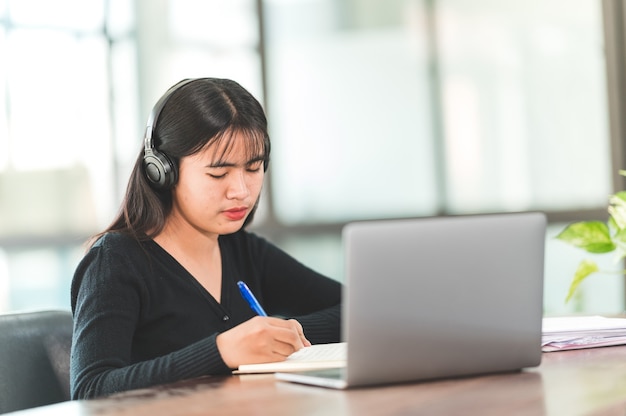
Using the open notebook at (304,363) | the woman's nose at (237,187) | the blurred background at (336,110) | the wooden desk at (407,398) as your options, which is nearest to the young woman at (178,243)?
the woman's nose at (237,187)

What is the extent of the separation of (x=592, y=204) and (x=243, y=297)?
2.63 m

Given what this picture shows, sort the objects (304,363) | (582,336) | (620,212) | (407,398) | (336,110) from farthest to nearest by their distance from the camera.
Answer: (336,110) → (620,212) → (582,336) → (304,363) → (407,398)

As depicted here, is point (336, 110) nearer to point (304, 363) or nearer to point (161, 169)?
point (161, 169)

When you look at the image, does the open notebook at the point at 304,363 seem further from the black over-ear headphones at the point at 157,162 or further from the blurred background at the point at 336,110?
the blurred background at the point at 336,110

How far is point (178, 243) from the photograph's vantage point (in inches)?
72.8

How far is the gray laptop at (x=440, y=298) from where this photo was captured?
114 cm

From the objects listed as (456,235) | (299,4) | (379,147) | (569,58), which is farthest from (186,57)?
(456,235)

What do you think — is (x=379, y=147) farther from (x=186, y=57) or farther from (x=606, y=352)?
(x=606, y=352)

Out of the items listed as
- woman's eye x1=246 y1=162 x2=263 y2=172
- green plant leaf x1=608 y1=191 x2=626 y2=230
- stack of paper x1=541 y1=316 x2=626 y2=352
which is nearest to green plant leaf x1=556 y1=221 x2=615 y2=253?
green plant leaf x1=608 y1=191 x2=626 y2=230

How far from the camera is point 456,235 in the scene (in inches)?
46.3

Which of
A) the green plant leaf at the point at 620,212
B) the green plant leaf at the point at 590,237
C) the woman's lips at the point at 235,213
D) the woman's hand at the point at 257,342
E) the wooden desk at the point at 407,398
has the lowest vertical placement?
the wooden desk at the point at 407,398

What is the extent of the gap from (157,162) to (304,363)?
55 centimetres

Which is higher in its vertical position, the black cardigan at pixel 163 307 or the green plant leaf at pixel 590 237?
the green plant leaf at pixel 590 237

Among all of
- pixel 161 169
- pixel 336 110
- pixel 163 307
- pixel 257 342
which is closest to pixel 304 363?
pixel 257 342
